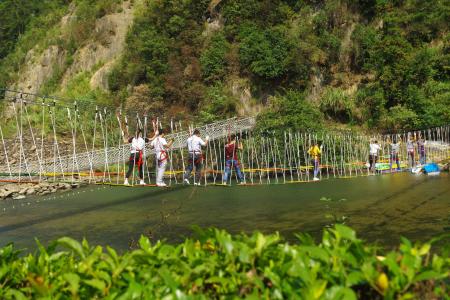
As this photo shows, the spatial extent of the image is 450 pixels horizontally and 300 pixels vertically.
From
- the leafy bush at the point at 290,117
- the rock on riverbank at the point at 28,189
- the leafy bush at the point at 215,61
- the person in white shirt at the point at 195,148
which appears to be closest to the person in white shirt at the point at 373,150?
the leafy bush at the point at 290,117

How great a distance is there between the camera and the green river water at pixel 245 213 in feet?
25.4

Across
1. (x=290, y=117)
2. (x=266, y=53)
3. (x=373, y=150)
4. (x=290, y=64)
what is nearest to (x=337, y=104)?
(x=290, y=64)

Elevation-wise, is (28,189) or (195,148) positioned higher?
(195,148)

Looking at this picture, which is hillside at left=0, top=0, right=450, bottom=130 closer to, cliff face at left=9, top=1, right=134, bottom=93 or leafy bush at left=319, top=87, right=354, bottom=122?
leafy bush at left=319, top=87, right=354, bottom=122

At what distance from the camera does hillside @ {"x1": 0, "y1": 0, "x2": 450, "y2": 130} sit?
25359 mm

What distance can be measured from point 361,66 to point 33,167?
19.2 metres

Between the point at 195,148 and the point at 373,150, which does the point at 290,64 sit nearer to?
the point at 373,150

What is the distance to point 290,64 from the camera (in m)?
29.0

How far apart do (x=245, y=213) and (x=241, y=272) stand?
7.47 meters

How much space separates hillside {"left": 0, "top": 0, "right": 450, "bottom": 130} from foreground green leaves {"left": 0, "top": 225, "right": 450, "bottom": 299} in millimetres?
20590

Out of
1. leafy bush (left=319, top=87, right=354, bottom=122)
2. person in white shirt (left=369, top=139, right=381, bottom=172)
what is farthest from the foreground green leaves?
leafy bush (left=319, top=87, right=354, bottom=122)

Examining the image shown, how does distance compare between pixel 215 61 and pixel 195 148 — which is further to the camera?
pixel 215 61

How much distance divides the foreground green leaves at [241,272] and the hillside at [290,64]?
20.6 meters

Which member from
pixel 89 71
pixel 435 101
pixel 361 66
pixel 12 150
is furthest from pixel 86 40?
pixel 435 101
